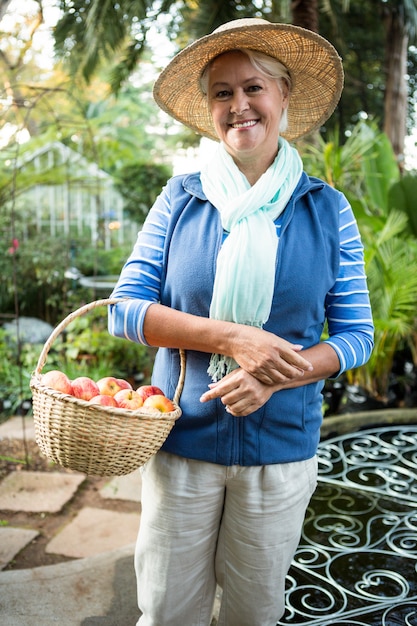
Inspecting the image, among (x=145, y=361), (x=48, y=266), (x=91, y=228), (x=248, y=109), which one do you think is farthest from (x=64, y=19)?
(x=248, y=109)

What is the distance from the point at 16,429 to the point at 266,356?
3.66 m

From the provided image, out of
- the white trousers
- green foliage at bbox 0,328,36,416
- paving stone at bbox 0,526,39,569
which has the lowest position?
paving stone at bbox 0,526,39,569

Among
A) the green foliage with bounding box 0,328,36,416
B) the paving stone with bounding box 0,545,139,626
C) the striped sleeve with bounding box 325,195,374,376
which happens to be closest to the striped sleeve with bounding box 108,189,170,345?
the striped sleeve with bounding box 325,195,374,376

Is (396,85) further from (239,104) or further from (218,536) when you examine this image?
(218,536)

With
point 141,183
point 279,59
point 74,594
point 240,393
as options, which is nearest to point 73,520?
point 74,594

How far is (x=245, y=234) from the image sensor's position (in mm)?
1535

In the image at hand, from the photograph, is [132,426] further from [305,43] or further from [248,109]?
[305,43]

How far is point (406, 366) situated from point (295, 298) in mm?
4820

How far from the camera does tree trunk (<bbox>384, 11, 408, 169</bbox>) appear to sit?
8.73m

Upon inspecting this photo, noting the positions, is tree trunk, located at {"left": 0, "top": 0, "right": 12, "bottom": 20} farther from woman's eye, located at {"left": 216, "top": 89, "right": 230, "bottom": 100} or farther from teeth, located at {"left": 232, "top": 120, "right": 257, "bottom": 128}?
teeth, located at {"left": 232, "top": 120, "right": 257, "bottom": 128}

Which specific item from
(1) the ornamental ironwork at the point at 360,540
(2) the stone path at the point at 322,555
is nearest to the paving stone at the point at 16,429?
(2) the stone path at the point at 322,555

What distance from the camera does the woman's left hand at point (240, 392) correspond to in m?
1.47

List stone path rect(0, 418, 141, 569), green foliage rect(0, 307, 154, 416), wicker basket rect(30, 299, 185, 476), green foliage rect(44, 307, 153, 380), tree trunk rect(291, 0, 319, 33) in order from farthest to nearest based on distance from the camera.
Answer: green foliage rect(44, 307, 153, 380), green foliage rect(0, 307, 154, 416), tree trunk rect(291, 0, 319, 33), stone path rect(0, 418, 141, 569), wicker basket rect(30, 299, 185, 476)

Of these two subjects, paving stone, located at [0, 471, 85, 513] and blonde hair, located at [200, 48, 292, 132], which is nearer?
blonde hair, located at [200, 48, 292, 132]
